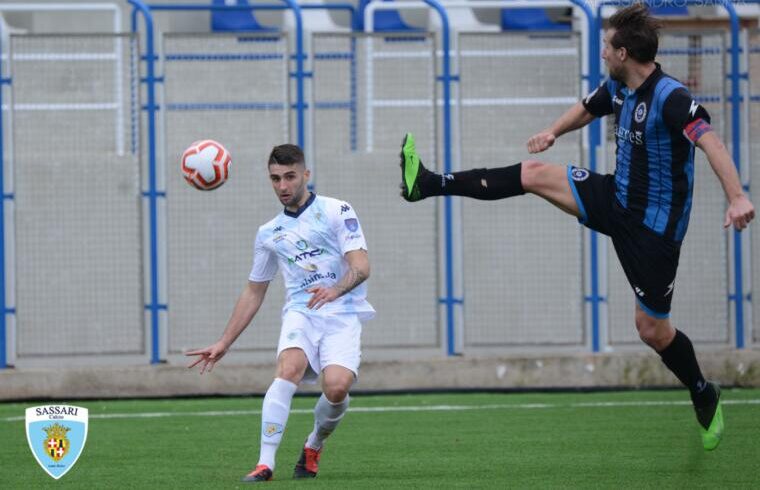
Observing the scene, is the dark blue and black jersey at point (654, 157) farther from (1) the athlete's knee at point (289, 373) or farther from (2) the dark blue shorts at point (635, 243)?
(1) the athlete's knee at point (289, 373)

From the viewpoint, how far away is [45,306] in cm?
1259

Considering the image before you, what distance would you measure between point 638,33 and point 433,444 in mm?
2957

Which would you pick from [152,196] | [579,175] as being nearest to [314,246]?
[579,175]

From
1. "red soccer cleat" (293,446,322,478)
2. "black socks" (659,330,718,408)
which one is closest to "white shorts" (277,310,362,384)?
"red soccer cleat" (293,446,322,478)

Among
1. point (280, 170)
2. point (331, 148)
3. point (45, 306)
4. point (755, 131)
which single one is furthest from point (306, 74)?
point (280, 170)

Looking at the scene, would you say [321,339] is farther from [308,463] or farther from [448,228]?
[448,228]

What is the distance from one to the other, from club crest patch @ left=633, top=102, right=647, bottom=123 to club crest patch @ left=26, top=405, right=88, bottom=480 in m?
3.19

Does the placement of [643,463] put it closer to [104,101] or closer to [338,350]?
[338,350]

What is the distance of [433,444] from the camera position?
9008mm

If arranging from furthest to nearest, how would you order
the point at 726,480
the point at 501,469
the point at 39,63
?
the point at 39,63
the point at 501,469
the point at 726,480

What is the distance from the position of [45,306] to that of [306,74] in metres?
3.02

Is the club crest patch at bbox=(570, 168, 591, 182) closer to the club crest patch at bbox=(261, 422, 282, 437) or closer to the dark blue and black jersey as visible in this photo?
the dark blue and black jersey

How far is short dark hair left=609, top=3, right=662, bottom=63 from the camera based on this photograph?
7457 millimetres

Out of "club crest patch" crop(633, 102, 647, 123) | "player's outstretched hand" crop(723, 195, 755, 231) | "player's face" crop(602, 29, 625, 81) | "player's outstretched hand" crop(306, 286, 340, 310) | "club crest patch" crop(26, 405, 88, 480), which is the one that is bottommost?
"club crest patch" crop(26, 405, 88, 480)
